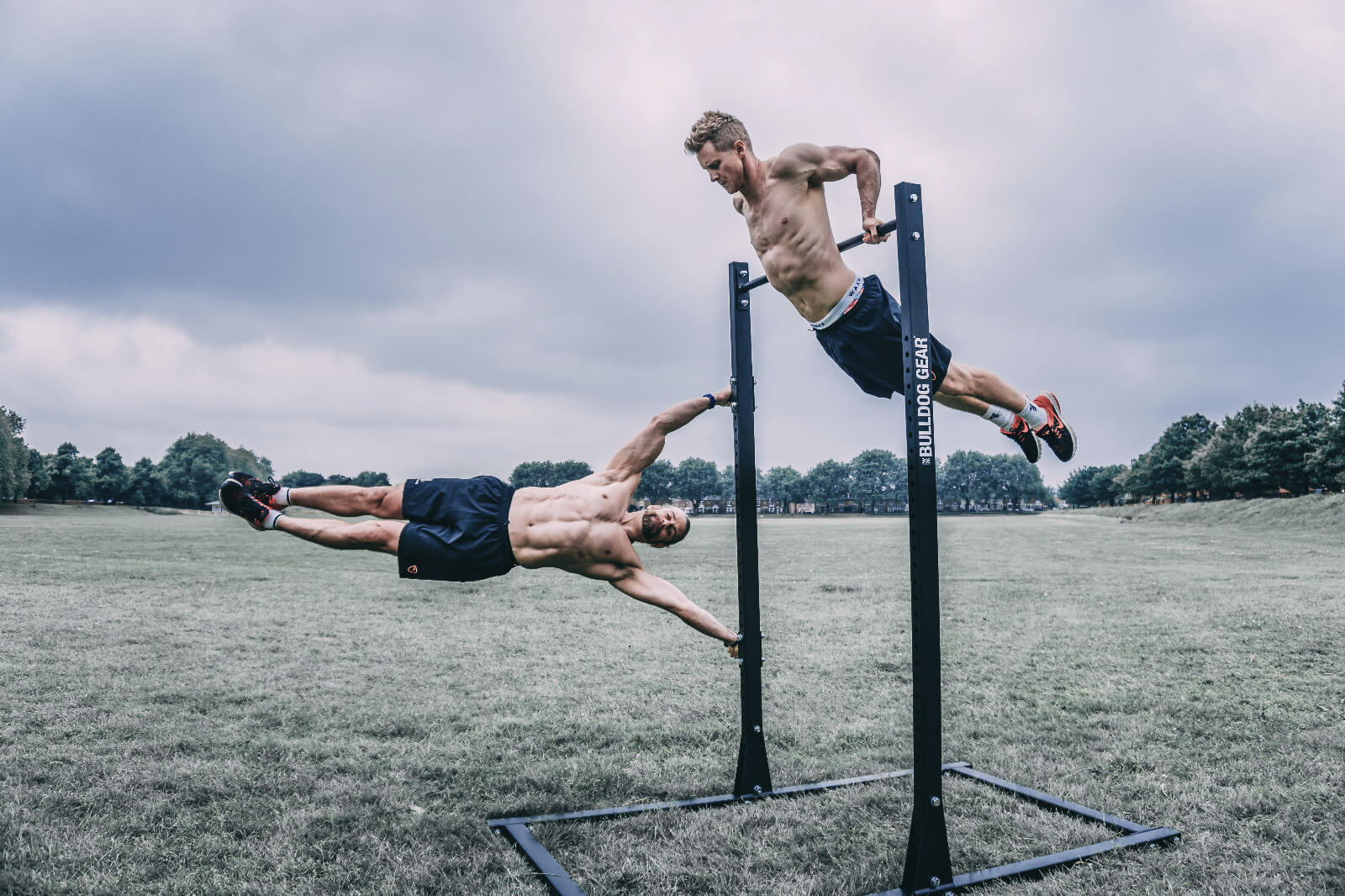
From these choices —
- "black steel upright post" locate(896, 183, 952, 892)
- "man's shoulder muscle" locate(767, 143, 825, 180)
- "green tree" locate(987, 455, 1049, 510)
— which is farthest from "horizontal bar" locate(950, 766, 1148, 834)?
"green tree" locate(987, 455, 1049, 510)

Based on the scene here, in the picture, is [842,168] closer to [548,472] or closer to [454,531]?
[454,531]

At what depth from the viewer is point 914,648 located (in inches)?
166

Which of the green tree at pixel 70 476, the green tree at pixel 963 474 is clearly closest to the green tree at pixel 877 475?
the green tree at pixel 963 474

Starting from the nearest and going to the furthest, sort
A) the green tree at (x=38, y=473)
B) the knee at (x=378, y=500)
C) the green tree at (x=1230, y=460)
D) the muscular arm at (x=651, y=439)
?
the knee at (x=378, y=500) < the muscular arm at (x=651, y=439) < the green tree at (x=1230, y=460) < the green tree at (x=38, y=473)

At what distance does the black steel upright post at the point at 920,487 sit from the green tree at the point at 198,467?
2060 centimetres

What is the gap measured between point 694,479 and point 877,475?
16180 mm

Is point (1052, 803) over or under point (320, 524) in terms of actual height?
under

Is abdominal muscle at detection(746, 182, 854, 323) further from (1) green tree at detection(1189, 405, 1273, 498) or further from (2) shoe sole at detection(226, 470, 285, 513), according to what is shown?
(1) green tree at detection(1189, 405, 1273, 498)

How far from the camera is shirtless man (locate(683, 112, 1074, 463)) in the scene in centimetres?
450

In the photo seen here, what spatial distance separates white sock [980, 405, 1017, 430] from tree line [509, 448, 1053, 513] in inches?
2252

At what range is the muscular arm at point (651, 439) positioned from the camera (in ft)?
Result: 18.2

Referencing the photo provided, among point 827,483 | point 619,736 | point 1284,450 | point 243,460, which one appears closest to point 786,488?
point 827,483

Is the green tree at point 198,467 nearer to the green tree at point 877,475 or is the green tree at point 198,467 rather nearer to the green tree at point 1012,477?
the green tree at point 877,475

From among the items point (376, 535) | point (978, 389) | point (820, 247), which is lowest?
point (376, 535)
